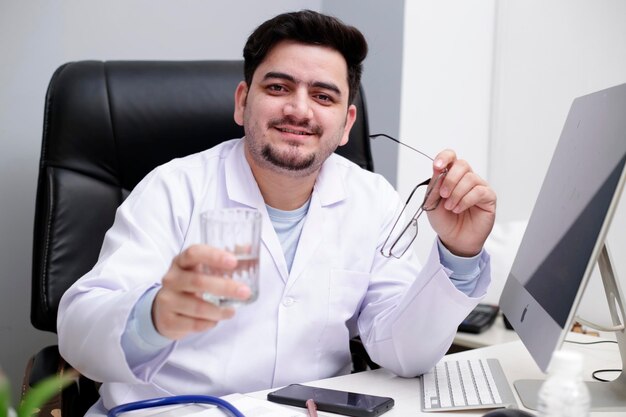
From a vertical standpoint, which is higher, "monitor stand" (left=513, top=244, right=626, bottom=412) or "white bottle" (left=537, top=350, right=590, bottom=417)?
"white bottle" (left=537, top=350, right=590, bottom=417)

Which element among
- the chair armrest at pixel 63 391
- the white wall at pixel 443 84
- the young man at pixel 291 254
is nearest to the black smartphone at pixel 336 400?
the young man at pixel 291 254

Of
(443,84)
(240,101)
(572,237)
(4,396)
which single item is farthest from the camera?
(443,84)

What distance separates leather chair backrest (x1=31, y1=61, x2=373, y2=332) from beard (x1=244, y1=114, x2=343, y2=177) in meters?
0.18

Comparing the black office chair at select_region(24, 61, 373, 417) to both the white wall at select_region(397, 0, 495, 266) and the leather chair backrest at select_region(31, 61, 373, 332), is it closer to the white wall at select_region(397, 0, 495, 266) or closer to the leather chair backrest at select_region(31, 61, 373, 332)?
the leather chair backrest at select_region(31, 61, 373, 332)

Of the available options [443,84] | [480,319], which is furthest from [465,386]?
[443,84]

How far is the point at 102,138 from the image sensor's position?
Answer: 147 centimetres

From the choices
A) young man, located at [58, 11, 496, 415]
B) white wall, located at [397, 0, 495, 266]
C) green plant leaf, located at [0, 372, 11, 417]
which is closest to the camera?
green plant leaf, located at [0, 372, 11, 417]

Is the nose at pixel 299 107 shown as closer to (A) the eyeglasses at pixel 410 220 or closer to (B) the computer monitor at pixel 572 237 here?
(A) the eyeglasses at pixel 410 220

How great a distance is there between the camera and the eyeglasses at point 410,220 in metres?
1.21

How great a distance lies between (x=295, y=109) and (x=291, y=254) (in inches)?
11.8

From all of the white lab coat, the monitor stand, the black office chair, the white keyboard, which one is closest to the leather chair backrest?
the black office chair

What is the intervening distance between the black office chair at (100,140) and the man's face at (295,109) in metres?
0.13

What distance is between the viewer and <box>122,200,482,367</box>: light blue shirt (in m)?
0.98

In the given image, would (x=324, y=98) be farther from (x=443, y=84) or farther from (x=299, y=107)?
(x=443, y=84)
